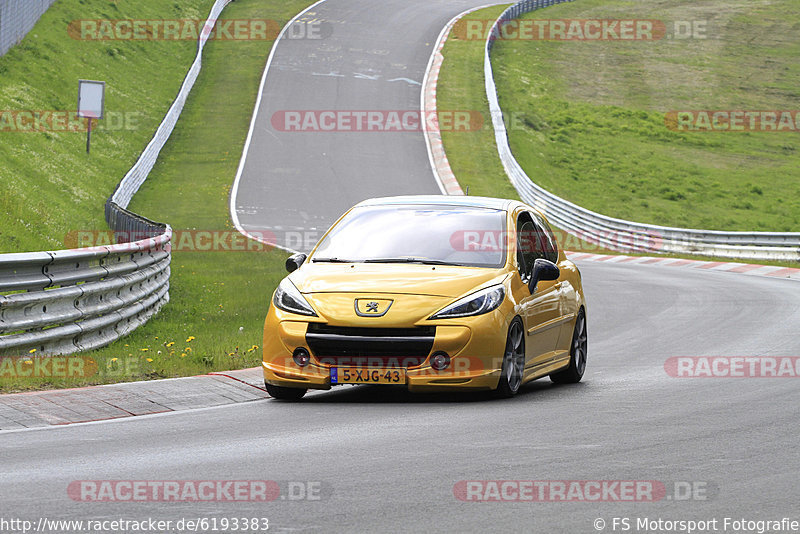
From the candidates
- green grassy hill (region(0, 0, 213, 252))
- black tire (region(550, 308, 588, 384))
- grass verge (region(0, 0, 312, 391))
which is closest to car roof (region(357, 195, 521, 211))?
black tire (region(550, 308, 588, 384))

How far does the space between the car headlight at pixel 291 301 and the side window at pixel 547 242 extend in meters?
2.61

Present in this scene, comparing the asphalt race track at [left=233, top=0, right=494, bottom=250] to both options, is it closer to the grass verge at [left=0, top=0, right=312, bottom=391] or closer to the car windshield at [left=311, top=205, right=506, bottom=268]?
the grass verge at [left=0, top=0, right=312, bottom=391]

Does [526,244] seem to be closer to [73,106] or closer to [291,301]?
[291,301]

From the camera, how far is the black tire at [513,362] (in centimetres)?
952

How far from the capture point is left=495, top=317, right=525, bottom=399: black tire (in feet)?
31.2

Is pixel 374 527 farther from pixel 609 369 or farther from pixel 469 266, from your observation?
pixel 609 369

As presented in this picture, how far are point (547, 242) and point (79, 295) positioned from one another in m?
4.38

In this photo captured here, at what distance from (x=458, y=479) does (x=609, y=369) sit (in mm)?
5833

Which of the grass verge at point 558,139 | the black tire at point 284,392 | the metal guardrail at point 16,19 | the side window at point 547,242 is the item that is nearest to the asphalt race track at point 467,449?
the black tire at point 284,392

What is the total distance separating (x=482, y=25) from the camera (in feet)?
230

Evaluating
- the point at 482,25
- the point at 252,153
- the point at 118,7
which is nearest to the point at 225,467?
the point at 252,153

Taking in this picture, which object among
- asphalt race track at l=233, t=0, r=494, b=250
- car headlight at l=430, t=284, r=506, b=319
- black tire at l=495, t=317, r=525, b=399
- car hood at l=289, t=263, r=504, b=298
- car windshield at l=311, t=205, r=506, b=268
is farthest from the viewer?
asphalt race track at l=233, t=0, r=494, b=250

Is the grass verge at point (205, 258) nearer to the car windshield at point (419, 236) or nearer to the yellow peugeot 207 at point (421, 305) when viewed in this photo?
the yellow peugeot 207 at point (421, 305)

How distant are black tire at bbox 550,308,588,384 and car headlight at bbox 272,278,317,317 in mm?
2802
